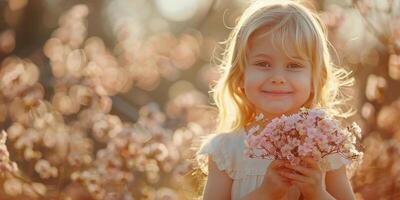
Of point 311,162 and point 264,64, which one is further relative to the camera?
point 264,64

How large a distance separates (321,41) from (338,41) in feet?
8.25

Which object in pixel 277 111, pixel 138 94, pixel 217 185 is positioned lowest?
pixel 138 94

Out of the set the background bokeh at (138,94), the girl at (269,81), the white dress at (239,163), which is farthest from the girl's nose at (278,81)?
the background bokeh at (138,94)

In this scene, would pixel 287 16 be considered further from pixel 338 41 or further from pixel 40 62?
pixel 40 62

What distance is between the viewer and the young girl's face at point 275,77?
2694mm

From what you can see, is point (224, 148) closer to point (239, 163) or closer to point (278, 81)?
point (239, 163)

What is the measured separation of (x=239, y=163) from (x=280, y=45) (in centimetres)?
39

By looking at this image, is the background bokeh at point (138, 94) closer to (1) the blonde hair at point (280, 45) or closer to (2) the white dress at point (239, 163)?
(1) the blonde hair at point (280, 45)

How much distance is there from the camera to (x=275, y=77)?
269 centimetres

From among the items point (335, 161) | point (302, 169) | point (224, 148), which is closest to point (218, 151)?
point (224, 148)

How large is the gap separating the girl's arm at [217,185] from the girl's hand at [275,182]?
27 cm

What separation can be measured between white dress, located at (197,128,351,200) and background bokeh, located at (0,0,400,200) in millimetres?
2286

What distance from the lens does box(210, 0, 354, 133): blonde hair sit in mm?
2732

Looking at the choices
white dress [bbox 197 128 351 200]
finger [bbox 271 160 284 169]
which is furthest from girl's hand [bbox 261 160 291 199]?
white dress [bbox 197 128 351 200]
